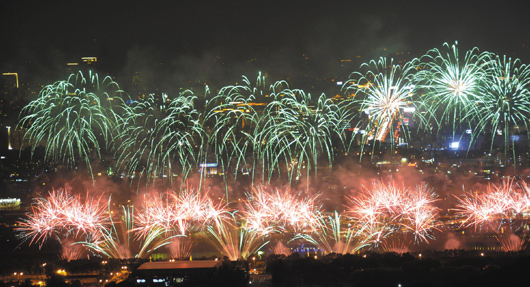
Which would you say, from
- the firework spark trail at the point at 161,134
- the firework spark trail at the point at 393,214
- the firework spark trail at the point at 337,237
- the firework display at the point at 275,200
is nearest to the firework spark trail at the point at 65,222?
the firework display at the point at 275,200

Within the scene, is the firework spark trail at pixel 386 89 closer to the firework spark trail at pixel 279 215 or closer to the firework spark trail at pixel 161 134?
the firework spark trail at pixel 279 215

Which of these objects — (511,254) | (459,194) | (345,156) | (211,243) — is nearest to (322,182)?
(345,156)

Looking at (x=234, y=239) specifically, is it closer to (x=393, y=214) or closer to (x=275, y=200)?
(x=275, y=200)

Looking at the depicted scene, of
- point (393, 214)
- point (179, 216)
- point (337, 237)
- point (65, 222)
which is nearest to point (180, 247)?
point (179, 216)

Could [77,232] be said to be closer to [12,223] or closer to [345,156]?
[12,223]

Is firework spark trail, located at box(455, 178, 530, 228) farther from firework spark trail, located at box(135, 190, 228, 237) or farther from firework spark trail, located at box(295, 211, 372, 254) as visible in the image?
firework spark trail, located at box(135, 190, 228, 237)

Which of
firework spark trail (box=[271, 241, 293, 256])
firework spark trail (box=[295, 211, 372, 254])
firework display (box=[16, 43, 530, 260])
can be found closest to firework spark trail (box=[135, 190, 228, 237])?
firework display (box=[16, 43, 530, 260])
